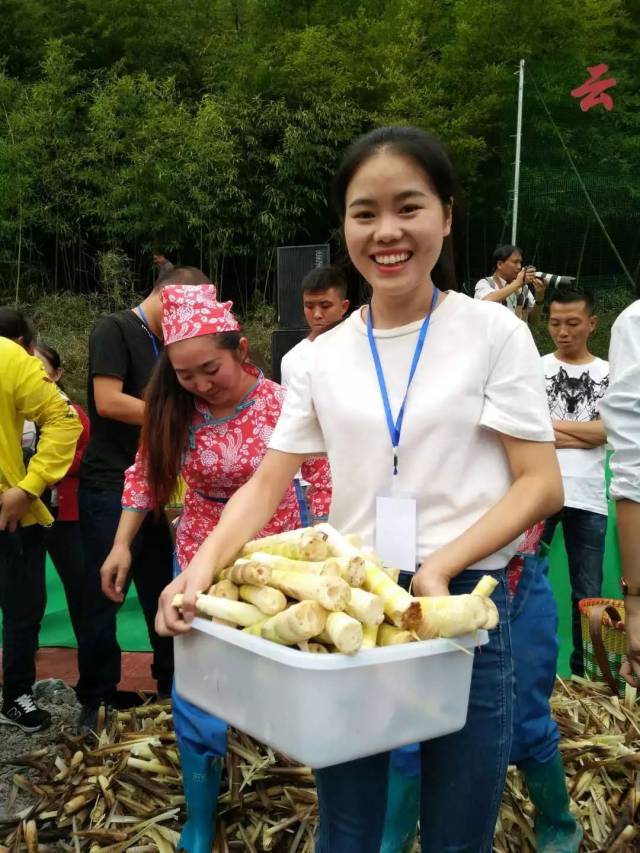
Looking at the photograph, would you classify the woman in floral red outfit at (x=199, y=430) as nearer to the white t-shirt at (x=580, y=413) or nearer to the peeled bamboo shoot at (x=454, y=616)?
the peeled bamboo shoot at (x=454, y=616)

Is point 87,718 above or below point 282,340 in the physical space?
below

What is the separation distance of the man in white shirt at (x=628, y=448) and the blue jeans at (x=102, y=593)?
6.43 feet

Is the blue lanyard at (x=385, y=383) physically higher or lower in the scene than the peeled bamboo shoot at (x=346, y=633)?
higher

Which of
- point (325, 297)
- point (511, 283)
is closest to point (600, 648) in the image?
point (325, 297)

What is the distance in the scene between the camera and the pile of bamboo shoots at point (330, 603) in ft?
3.94

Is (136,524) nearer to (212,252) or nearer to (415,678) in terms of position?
(415,678)

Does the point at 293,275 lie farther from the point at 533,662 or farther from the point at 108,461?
the point at 533,662

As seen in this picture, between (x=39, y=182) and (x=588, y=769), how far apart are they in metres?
13.2

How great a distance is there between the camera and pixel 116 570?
2.45 meters

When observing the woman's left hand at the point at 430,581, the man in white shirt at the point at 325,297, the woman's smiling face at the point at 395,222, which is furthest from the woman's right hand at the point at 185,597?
the man in white shirt at the point at 325,297

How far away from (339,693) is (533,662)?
2.76 ft

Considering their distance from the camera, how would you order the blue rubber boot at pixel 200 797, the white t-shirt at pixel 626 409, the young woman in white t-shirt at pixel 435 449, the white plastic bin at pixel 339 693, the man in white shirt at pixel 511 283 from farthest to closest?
the man in white shirt at pixel 511 283
the blue rubber boot at pixel 200 797
the white t-shirt at pixel 626 409
the young woman in white t-shirt at pixel 435 449
the white plastic bin at pixel 339 693

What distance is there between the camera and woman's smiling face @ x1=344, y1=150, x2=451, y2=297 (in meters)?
1.43

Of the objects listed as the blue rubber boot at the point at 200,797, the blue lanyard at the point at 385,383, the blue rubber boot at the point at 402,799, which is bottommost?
the blue rubber boot at the point at 200,797
